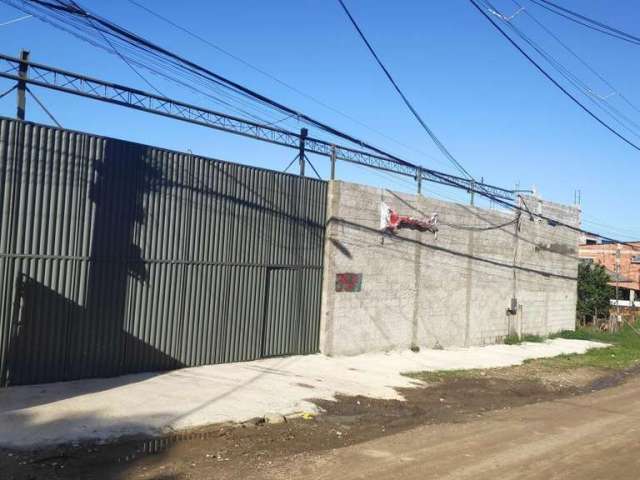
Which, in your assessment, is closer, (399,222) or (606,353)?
(399,222)

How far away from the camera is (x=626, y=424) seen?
10.6 metres

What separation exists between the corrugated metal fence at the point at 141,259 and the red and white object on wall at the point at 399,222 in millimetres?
2565

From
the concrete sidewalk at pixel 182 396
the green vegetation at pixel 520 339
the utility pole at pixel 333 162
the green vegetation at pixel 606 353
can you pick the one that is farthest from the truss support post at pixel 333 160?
the green vegetation at pixel 520 339

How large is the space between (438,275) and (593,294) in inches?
761

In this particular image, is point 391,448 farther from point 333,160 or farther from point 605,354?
point 605,354

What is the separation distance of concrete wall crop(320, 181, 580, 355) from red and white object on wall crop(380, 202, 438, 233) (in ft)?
0.60

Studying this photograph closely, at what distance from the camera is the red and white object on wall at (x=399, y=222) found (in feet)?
58.4

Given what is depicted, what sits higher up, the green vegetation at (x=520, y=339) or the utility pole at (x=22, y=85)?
the utility pole at (x=22, y=85)

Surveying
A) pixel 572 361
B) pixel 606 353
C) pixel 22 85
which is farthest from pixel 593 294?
pixel 22 85

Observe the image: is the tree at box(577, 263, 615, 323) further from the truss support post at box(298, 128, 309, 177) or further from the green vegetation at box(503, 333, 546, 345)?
the truss support post at box(298, 128, 309, 177)

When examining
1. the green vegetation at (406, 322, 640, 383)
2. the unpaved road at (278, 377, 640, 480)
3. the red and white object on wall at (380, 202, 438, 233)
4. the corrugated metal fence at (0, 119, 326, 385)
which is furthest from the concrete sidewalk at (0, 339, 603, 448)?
the red and white object on wall at (380, 202, 438, 233)

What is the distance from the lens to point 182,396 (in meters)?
10.5

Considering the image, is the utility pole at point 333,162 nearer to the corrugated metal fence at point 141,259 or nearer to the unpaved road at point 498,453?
the corrugated metal fence at point 141,259

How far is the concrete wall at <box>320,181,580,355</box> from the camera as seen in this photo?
16.6 metres
